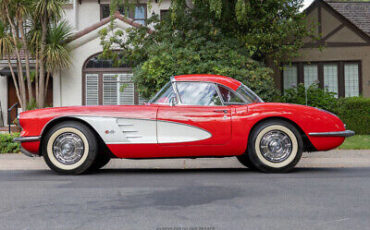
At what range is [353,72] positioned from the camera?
1856 centimetres

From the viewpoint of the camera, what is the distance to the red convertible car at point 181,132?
643cm

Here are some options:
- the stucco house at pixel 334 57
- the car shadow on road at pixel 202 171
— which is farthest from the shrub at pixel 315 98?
the car shadow on road at pixel 202 171

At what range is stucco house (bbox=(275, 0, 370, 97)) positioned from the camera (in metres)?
18.2

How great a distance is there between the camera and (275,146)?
6484mm

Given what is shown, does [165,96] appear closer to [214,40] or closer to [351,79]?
[214,40]

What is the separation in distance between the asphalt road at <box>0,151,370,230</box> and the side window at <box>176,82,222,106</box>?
44.4 inches

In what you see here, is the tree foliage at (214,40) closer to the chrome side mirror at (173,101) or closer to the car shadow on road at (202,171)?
the car shadow on road at (202,171)

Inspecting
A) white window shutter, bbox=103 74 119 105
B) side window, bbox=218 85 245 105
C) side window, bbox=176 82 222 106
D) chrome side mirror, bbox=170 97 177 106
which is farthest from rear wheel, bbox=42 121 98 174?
white window shutter, bbox=103 74 119 105

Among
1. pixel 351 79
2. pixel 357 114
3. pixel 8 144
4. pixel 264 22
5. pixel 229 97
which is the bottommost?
pixel 8 144

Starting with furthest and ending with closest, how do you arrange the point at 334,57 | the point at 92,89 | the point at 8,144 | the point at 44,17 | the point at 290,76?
the point at 290,76, the point at 334,57, the point at 92,89, the point at 44,17, the point at 8,144

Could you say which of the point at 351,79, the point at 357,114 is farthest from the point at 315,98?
the point at 351,79

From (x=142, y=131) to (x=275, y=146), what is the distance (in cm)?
203

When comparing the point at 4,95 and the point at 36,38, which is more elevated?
the point at 36,38

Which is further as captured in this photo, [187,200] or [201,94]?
[201,94]
